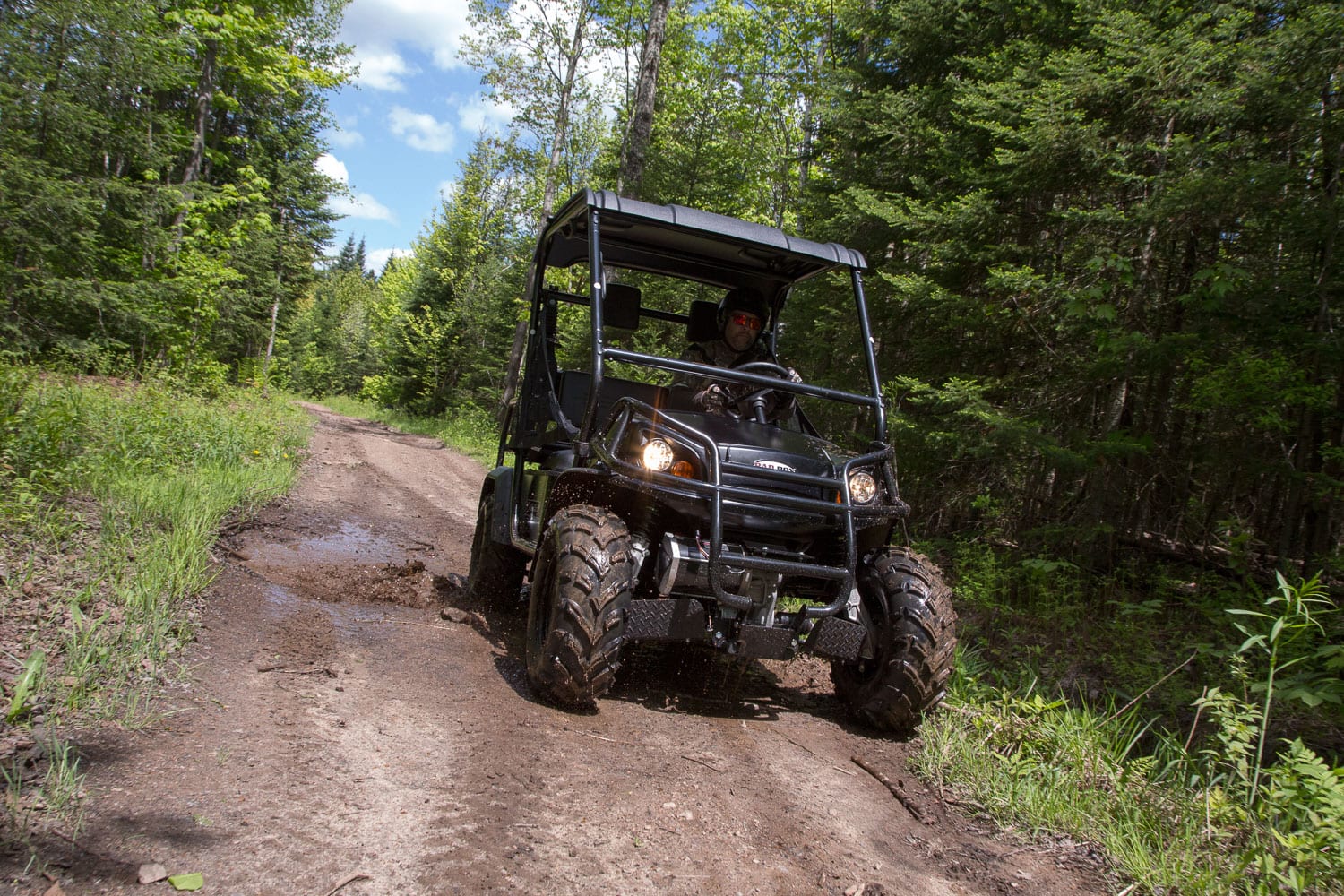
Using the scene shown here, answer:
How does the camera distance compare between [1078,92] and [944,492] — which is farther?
[944,492]

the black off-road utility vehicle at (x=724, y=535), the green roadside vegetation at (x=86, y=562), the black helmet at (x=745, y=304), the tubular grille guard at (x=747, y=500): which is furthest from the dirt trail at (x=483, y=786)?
the black helmet at (x=745, y=304)

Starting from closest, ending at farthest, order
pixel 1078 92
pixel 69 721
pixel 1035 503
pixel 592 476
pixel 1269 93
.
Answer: pixel 69 721 → pixel 592 476 → pixel 1269 93 → pixel 1078 92 → pixel 1035 503

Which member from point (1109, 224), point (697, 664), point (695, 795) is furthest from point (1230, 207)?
point (695, 795)

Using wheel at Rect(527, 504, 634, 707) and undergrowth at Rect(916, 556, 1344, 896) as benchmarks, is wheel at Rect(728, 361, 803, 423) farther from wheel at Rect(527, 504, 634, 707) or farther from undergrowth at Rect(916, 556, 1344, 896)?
undergrowth at Rect(916, 556, 1344, 896)

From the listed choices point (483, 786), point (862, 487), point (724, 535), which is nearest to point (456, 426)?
point (724, 535)

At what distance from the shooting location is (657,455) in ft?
12.5

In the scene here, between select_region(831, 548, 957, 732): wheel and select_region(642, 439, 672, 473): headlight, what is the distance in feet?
4.20

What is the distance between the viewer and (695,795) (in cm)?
308

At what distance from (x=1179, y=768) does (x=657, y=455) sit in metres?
2.83

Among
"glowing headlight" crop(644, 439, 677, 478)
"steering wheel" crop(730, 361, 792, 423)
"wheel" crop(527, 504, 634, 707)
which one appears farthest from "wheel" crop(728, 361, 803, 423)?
"wheel" crop(527, 504, 634, 707)

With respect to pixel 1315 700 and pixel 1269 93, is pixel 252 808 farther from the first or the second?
pixel 1269 93

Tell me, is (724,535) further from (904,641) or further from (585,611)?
(904,641)

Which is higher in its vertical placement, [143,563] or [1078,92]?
[1078,92]

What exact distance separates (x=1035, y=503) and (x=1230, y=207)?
3888 mm
